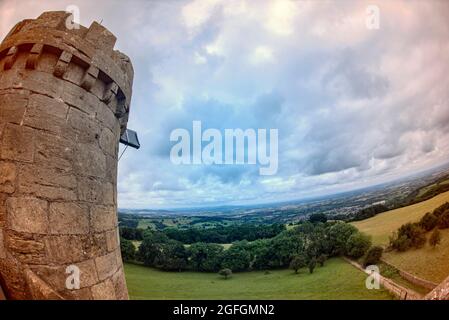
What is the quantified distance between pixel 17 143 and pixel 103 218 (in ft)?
4.88

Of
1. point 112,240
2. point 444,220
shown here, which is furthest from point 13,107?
point 444,220

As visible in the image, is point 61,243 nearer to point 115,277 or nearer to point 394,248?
point 115,277

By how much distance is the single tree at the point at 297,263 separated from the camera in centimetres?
2041

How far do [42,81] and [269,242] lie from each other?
76.6 feet

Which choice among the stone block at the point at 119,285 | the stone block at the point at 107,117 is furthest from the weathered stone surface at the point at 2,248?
the stone block at the point at 107,117

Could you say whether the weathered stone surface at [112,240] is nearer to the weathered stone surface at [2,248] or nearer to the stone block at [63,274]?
the stone block at [63,274]

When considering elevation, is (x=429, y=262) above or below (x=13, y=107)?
below

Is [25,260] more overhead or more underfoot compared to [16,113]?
more underfoot

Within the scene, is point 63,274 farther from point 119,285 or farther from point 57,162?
point 57,162

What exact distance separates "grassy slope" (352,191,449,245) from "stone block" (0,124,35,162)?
693 inches

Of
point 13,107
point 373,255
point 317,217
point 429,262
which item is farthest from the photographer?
point 317,217

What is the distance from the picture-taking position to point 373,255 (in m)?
15.8
